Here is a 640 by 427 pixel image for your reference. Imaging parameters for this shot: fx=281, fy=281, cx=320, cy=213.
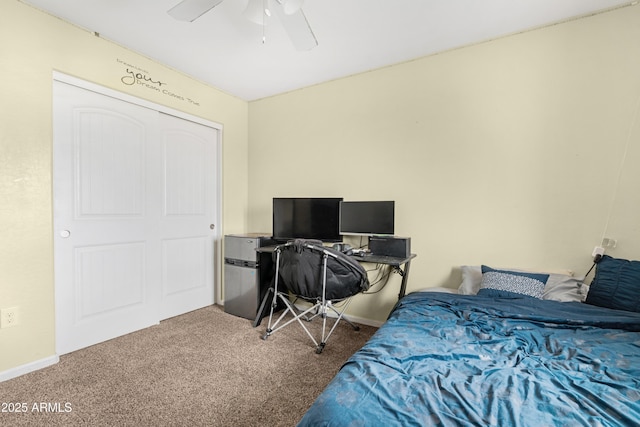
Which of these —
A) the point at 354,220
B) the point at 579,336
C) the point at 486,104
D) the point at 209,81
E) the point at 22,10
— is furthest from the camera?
the point at 209,81

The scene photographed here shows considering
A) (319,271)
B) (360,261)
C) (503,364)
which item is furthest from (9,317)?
(503,364)

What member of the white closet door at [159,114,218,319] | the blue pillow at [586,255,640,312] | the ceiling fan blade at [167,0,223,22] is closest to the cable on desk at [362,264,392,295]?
the blue pillow at [586,255,640,312]

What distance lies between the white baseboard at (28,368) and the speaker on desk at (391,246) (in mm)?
2717

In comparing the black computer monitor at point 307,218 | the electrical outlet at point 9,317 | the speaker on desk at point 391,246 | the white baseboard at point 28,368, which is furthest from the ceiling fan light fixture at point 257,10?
the white baseboard at point 28,368

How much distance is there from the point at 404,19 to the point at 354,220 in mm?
1754

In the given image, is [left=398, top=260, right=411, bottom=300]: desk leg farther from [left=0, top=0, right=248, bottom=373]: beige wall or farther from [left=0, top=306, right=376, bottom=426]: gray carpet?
[left=0, top=0, right=248, bottom=373]: beige wall

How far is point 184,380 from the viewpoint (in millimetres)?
1948

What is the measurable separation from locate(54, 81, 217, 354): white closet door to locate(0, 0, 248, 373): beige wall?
10 cm

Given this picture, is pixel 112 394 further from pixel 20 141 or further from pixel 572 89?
pixel 572 89

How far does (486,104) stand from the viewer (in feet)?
8.00

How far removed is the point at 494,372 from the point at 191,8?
98.4 inches

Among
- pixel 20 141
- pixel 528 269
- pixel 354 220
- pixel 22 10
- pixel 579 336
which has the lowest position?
pixel 579 336

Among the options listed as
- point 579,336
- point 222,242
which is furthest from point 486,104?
point 222,242

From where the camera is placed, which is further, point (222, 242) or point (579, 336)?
point (222, 242)
